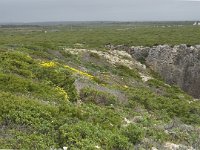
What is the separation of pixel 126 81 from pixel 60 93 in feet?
52.4

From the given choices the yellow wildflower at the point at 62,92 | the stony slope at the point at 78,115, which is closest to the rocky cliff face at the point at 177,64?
the stony slope at the point at 78,115

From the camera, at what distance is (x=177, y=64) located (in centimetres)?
5769

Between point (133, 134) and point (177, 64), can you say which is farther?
point (177, 64)

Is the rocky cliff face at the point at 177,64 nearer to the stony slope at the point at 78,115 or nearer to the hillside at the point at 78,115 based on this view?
the stony slope at the point at 78,115

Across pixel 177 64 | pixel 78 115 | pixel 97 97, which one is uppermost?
pixel 78 115

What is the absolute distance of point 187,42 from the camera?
214 feet

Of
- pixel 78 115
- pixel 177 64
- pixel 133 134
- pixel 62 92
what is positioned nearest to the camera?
pixel 133 134

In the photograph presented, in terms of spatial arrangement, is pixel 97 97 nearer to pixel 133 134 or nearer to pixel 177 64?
pixel 133 134

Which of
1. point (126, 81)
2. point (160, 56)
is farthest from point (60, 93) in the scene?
point (160, 56)

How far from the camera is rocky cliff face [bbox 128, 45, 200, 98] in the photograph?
56.0 meters

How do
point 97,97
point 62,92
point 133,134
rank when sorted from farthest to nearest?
point 97,97 → point 62,92 → point 133,134

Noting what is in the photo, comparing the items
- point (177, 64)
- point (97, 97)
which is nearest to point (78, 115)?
point (97, 97)

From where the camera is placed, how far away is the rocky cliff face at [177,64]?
5603cm

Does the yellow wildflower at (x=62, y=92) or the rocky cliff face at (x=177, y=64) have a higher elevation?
the yellow wildflower at (x=62, y=92)
